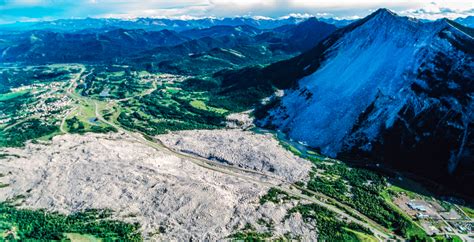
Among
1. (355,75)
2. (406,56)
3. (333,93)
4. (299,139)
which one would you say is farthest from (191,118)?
(406,56)

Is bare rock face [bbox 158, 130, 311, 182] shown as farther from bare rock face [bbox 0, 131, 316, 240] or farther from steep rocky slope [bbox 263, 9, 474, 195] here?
steep rocky slope [bbox 263, 9, 474, 195]

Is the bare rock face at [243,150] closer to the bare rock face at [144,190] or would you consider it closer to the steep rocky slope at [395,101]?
the bare rock face at [144,190]

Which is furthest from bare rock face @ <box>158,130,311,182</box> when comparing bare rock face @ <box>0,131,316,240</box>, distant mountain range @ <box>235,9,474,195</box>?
distant mountain range @ <box>235,9,474,195</box>

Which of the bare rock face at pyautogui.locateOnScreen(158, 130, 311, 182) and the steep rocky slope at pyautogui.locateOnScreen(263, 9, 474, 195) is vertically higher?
the steep rocky slope at pyautogui.locateOnScreen(263, 9, 474, 195)

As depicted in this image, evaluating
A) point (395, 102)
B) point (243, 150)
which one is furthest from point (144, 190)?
point (395, 102)

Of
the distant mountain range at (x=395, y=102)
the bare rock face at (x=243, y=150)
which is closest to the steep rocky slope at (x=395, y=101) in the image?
the distant mountain range at (x=395, y=102)

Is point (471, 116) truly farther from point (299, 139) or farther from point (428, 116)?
point (299, 139)
